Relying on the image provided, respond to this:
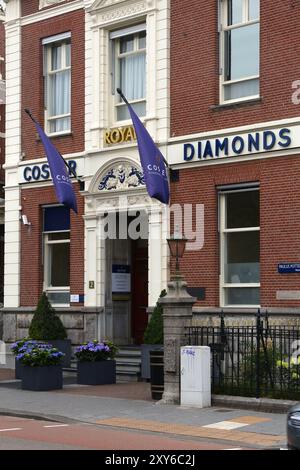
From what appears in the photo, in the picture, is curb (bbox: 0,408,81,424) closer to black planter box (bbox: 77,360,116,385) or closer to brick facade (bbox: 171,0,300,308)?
black planter box (bbox: 77,360,116,385)

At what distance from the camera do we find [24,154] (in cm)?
2514

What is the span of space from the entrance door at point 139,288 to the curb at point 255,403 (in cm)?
773

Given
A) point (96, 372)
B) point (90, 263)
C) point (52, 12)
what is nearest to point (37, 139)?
point (52, 12)

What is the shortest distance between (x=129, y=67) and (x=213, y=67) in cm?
318

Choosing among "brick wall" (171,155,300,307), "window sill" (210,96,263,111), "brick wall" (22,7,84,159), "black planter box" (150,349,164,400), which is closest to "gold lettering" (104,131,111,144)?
"brick wall" (22,7,84,159)

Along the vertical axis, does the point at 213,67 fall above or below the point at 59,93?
below

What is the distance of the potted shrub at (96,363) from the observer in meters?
20.2

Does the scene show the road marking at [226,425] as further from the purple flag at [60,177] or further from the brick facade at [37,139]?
the brick facade at [37,139]

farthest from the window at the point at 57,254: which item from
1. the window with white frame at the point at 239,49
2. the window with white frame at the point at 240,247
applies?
the window with white frame at the point at 239,49

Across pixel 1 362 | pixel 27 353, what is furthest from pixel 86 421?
pixel 1 362

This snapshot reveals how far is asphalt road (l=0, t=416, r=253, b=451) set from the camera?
11.9m

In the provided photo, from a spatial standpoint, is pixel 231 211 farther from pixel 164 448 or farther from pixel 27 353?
pixel 164 448

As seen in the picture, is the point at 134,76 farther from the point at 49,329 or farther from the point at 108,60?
the point at 49,329

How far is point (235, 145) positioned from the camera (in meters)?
20.0
